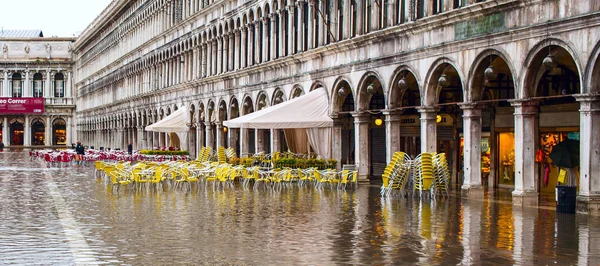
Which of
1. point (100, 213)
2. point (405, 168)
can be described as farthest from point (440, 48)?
point (100, 213)

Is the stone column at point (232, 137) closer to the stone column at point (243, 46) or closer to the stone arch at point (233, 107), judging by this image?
the stone arch at point (233, 107)

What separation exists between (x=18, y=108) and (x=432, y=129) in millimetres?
99481

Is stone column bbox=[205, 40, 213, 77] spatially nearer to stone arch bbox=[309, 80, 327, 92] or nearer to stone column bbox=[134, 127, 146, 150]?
stone arch bbox=[309, 80, 327, 92]

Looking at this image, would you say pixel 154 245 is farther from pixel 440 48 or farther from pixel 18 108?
pixel 18 108

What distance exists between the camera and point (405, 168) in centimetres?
2625

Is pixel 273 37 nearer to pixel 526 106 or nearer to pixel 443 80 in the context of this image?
pixel 443 80

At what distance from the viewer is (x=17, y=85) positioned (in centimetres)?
12238

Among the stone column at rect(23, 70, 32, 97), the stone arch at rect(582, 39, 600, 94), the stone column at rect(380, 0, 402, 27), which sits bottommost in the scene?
the stone arch at rect(582, 39, 600, 94)

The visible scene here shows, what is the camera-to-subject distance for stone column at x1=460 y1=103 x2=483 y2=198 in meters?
25.8

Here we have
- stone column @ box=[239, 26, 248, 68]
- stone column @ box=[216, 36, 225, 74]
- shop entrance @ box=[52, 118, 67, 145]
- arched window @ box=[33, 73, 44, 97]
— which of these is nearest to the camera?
stone column @ box=[239, 26, 248, 68]

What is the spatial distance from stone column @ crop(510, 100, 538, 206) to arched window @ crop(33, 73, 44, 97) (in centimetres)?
10750

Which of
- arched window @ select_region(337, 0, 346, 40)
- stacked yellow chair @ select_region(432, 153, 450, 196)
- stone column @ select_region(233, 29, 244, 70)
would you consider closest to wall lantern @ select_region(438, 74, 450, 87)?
stacked yellow chair @ select_region(432, 153, 450, 196)

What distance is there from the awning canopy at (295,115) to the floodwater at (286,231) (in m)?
5.98

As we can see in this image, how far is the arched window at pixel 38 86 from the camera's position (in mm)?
122562
